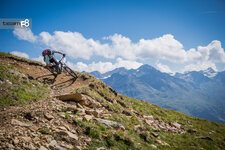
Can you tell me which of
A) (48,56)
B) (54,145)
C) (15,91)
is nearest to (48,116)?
(54,145)

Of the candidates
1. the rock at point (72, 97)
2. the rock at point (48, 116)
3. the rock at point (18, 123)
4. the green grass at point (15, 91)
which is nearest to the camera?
the rock at point (18, 123)

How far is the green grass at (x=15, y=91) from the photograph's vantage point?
39.4 feet

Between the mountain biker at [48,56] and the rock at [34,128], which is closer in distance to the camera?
the rock at [34,128]

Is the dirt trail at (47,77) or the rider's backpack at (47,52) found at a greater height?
the rider's backpack at (47,52)

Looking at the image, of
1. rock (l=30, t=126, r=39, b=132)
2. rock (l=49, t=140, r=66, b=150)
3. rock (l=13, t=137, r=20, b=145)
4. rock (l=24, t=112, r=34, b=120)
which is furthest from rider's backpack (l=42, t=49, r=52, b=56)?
rock (l=49, t=140, r=66, b=150)

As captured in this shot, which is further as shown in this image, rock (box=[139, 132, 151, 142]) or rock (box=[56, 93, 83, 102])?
rock (box=[56, 93, 83, 102])

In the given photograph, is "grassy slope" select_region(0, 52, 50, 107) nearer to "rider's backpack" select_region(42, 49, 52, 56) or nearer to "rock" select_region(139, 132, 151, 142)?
"rider's backpack" select_region(42, 49, 52, 56)

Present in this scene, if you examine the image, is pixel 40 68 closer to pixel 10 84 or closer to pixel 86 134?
pixel 10 84

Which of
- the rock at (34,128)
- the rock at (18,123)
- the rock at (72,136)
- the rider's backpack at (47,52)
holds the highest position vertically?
the rider's backpack at (47,52)

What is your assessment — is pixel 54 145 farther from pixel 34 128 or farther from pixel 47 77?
pixel 47 77

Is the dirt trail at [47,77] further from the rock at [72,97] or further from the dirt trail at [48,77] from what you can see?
the rock at [72,97]

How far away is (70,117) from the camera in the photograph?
372 inches

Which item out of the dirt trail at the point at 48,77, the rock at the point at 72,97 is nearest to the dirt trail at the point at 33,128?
the rock at the point at 72,97

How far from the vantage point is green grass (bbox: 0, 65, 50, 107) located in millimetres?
12001
